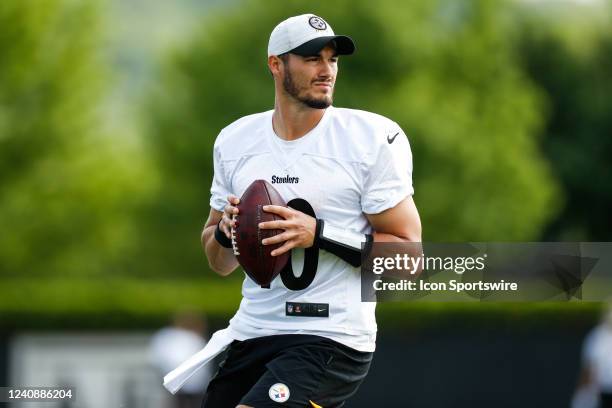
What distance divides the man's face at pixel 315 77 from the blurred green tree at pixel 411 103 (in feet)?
72.6

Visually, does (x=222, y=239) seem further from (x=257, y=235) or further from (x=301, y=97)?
(x=301, y=97)

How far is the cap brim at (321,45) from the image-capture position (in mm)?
5684

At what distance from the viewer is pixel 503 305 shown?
58.5ft

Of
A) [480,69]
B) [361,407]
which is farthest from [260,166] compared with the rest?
[480,69]

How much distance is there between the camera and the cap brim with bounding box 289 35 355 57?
224 inches

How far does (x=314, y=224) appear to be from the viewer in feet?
18.1

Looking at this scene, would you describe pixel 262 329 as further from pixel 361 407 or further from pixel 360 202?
pixel 361 407

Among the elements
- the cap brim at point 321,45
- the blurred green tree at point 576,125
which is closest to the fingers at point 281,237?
the cap brim at point 321,45

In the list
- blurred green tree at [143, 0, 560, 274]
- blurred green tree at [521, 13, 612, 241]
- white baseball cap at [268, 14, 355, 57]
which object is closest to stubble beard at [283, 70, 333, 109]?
white baseball cap at [268, 14, 355, 57]

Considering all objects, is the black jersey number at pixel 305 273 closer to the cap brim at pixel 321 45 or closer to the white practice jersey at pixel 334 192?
the white practice jersey at pixel 334 192

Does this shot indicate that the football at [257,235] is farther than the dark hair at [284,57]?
No

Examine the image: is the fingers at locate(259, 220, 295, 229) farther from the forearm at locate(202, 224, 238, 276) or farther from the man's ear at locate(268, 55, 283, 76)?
the man's ear at locate(268, 55, 283, 76)

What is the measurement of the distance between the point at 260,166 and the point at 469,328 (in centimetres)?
1230

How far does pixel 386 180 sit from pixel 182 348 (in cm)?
1189
